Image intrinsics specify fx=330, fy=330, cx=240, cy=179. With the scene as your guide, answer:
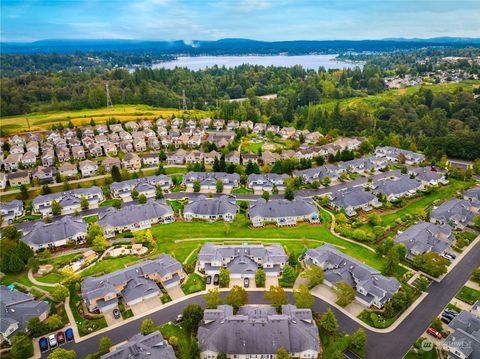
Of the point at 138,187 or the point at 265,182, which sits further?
the point at 265,182

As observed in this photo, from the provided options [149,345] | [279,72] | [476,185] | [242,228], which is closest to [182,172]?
[242,228]

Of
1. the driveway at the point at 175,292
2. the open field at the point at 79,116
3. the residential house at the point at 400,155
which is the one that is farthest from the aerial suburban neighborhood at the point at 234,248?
the open field at the point at 79,116

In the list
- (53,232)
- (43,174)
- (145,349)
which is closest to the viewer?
(145,349)

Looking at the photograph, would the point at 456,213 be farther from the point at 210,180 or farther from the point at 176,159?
the point at 176,159

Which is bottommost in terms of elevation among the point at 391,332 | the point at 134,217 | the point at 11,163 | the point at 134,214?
the point at 391,332

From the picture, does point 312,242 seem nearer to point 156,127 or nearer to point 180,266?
point 180,266

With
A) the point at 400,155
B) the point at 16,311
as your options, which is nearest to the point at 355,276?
the point at 16,311

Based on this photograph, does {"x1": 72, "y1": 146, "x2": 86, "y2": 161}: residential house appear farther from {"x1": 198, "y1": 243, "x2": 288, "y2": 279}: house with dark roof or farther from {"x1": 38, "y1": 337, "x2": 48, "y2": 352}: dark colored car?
{"x1": 38, "y1": 337, "x2": 48, "y2": 352}: dark colored car
